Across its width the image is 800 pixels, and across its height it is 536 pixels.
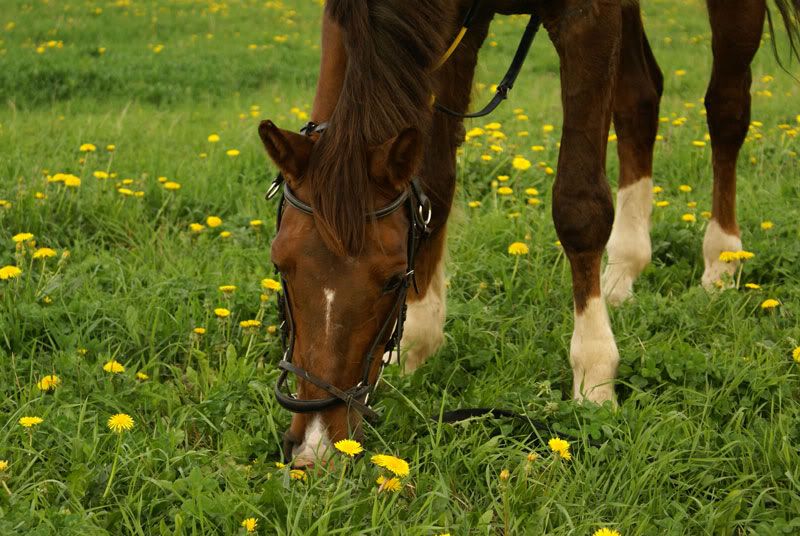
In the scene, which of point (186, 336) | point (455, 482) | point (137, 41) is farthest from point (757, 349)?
point (137, 41)

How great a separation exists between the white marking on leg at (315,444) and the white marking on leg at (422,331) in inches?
39.2

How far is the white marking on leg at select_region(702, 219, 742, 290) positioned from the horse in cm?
109

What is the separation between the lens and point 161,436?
2.50 metres

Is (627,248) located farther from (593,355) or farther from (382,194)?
(382,194)

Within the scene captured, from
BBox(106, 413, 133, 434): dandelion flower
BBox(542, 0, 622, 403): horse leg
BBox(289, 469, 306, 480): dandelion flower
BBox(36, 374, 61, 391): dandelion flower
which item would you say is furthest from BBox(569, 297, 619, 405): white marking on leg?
BBox(36, 374, 61, 391): dandelion flower

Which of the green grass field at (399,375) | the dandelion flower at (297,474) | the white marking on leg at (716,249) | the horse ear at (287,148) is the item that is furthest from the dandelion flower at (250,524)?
the white marking on leg at (716,249)

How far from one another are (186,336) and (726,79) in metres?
2.91

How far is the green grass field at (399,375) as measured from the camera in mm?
2273

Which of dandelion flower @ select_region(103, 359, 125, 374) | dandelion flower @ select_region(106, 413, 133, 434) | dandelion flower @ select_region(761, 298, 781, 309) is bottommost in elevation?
dandelion flower @ select_region(103, 359, 125, 374)

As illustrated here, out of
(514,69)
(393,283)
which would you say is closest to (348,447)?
(393,283)

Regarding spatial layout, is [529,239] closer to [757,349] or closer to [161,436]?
[757,349]

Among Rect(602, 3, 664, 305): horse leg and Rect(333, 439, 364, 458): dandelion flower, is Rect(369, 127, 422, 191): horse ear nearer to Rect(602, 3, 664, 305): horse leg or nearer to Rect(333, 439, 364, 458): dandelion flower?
Rect(333, 439, 364, 458): dandelion flower

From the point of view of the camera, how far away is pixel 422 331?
131 inches

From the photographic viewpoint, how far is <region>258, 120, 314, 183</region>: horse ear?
2.19 m
